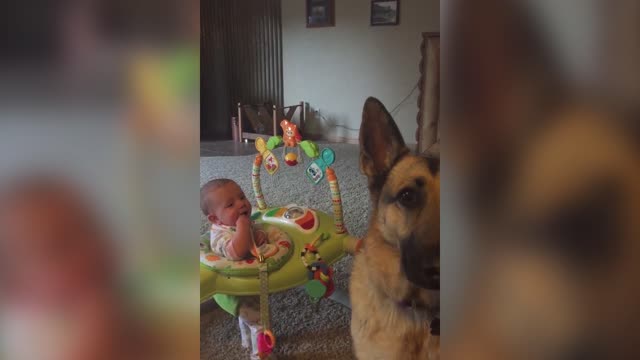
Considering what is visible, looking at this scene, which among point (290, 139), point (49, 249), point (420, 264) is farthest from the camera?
point (290, 139)

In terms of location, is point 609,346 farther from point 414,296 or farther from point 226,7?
point 226,7

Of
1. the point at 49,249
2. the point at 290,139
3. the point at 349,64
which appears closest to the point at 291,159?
the point at 290,139

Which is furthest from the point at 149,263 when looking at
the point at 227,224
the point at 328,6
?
the point at 328,6

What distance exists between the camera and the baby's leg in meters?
0.55

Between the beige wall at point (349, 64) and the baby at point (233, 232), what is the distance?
0.11 metres

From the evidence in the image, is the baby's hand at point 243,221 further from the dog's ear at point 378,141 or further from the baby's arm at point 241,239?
the dog's ear at point 378,141

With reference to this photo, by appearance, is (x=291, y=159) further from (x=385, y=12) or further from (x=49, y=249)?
(x=49, y=249)

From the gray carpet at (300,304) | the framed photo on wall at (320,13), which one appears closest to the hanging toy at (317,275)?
the gray carpet at (300,304)

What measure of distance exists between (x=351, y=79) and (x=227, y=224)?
211mm

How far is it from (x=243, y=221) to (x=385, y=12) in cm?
28

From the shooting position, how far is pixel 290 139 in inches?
24.5

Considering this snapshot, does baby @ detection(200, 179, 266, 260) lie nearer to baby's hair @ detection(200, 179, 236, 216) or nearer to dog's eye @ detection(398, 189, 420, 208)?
baby's hair @ detection(200, 179, 236, 216)

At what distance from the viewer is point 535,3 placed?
1.42 feet

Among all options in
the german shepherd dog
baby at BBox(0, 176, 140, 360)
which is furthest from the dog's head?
baby at BBox(0, 176, 140, 360)
